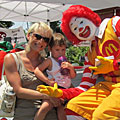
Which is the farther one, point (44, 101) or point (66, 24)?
point (66, 24)

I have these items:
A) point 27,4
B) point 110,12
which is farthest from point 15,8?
point 110,12

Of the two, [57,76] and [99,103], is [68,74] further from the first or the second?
[99,103]

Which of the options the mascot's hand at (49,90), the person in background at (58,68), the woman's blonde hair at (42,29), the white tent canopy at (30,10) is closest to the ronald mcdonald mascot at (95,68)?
the mascot's hand at (49,90)

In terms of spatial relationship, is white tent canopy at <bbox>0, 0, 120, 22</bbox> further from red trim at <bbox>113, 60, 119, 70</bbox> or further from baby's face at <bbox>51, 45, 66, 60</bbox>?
red trim at <bbox>113, 60, 119, 70</bbox>

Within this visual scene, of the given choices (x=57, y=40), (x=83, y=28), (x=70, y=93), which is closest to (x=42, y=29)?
(x=57, y=40)

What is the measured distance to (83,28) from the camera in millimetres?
1742

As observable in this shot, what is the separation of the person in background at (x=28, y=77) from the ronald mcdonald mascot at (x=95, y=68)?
0.42 feet

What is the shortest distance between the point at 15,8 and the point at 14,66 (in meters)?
5.82

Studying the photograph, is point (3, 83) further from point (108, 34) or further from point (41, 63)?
point (108, 34)

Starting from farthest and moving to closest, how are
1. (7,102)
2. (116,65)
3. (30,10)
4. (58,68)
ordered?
(30,10)
(58,68)
(7,102)
(116,65)

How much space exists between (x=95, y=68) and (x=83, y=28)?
42 centimetres

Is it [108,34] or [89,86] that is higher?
[108,34]

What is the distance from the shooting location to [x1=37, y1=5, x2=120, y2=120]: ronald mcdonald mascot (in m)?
1.44

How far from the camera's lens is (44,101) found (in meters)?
1.62
